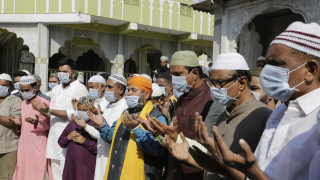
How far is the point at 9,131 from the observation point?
16.7ft

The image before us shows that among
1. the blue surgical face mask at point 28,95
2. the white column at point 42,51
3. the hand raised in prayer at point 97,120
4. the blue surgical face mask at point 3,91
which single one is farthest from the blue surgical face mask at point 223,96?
the white column at point 42,51

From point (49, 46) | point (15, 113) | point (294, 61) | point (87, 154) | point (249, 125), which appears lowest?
point (87, 154)

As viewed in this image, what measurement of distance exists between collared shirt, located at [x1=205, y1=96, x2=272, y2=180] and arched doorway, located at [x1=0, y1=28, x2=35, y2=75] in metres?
11.8

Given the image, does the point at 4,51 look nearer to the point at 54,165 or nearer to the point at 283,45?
the point at 54,165

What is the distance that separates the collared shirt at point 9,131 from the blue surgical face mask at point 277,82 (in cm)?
444

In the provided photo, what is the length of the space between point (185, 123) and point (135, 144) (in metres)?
0.57

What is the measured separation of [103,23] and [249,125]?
986cm

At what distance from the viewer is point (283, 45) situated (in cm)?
151

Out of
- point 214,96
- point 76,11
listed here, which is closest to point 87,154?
point 214,96

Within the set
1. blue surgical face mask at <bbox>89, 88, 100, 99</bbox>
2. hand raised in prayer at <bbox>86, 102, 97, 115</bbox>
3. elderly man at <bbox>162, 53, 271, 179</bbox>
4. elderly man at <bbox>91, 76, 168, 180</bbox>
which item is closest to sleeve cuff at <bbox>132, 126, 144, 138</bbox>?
elderly man at <bbox>91, 76, 168, 180</bbox>

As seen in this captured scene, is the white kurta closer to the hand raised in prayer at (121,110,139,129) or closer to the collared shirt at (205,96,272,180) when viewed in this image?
the hand raised in prayer at (121,110,139,129)

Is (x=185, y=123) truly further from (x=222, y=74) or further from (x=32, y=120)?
(x=32, y=120)

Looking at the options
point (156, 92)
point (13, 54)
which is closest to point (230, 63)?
point (156, 92)

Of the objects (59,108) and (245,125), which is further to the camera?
(59,108)
